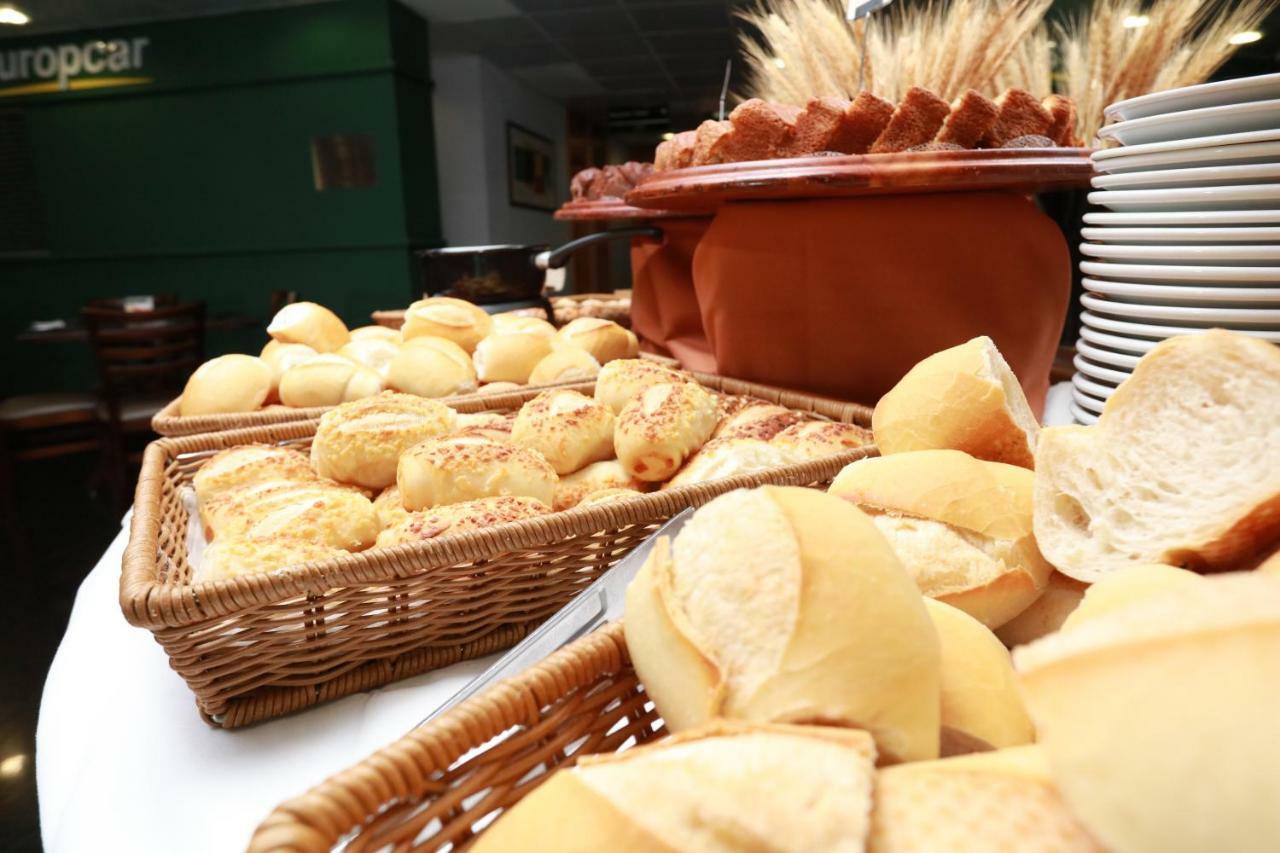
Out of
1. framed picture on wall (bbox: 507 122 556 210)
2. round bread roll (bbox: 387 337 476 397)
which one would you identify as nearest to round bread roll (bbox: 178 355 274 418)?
round bread roll (bbox: 387 337 476 397)

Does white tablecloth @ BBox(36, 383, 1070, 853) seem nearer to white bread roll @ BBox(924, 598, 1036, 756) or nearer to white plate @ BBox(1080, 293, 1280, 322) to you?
white bread roll @ BBox(924, 598, 1036, 756)

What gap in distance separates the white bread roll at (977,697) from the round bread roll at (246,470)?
0.70 meters

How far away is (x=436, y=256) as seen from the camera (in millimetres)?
1808

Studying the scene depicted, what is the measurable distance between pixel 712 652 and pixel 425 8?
19.1ft

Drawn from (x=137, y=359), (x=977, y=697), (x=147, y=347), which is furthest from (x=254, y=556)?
(x=147, y=347)

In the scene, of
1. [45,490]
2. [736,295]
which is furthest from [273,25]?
[736,295]

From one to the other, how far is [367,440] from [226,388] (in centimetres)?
47

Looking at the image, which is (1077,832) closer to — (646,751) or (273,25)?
(646,751)

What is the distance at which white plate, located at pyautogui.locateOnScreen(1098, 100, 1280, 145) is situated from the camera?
69cm

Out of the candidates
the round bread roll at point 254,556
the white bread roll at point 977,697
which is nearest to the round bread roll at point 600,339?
the round bread roll at point 254,556

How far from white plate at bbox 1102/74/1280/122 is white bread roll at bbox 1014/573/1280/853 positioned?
2.10 ft

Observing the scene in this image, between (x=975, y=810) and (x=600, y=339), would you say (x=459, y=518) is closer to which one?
(x=975, y=810)

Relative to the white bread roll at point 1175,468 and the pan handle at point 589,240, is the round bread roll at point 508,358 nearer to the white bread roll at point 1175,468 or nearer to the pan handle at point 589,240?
the pan handle at point 589,240

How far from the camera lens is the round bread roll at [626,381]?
3.41 ft
